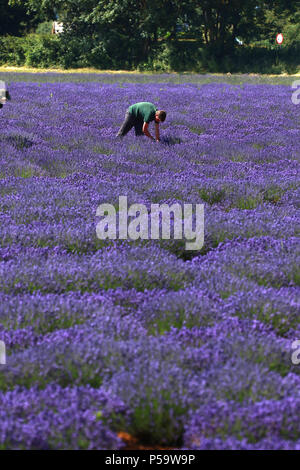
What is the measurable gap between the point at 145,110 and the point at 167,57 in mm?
30184

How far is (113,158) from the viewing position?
7.97 meters

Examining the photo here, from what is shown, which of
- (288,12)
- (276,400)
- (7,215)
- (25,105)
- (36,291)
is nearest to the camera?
(276,400)

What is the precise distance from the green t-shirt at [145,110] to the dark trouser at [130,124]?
11cm

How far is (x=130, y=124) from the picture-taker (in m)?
9.71

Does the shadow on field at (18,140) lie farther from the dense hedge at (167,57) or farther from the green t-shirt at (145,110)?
the dense hedge at (167,57)

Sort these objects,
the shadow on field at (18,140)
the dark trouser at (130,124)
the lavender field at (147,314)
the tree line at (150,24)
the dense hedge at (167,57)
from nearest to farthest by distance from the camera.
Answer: the lavender field at (147,314), the shadow on field at (18,140), the dark trouser at (130,124), the tree line at (150,24), the dense hedge at (167,57)

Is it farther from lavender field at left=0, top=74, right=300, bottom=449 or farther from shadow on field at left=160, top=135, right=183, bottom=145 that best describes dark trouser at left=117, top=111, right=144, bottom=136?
lavender field at left=0, top=74, right=300, bottom=449

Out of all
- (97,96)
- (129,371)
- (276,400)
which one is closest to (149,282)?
(129,371)

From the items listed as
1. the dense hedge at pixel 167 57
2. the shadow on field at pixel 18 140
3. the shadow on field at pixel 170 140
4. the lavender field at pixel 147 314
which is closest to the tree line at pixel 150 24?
the dense hedge at pixel 167 57

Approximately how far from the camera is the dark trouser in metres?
9.54

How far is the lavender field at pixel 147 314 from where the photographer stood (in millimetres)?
2352

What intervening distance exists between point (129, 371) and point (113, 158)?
222 inches
